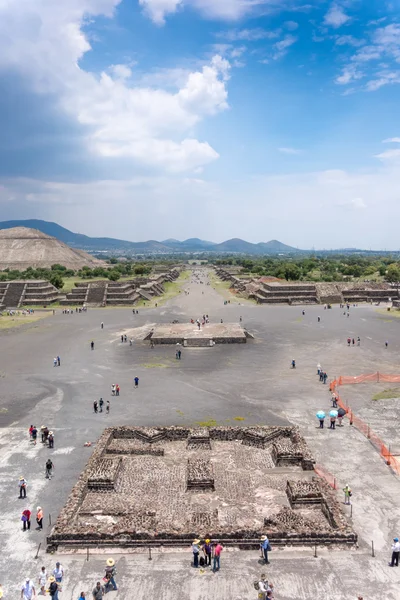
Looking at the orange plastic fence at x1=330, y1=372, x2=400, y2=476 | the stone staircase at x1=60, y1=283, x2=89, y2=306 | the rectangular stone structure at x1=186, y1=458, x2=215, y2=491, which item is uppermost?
the orange plastic fence at x1=330, y1=372, x2=400, y2=476

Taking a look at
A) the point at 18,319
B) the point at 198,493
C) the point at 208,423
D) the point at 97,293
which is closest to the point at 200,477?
the point at 198,493

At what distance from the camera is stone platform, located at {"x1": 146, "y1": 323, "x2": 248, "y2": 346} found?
3800 cm

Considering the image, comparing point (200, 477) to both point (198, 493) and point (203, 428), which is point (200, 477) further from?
point (203, 428)

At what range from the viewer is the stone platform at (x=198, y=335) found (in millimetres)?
38000

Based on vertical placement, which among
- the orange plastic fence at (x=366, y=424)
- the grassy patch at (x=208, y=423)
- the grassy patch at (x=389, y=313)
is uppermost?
the grassy patch at (x=389, y=313)

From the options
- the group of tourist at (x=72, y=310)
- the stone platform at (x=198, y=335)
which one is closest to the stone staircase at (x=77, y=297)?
the group of tourist at (x=72, y=310)

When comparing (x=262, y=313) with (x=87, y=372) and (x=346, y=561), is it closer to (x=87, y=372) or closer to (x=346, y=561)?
(x=87, y=372)

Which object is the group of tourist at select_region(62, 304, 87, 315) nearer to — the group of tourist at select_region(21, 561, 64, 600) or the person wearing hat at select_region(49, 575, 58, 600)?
the group of tourist at select_region(21, 561, 64, 600)

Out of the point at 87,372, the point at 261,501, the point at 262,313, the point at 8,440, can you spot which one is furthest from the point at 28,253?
the point at 261,501

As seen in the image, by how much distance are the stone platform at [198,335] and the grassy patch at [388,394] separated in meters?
15.9

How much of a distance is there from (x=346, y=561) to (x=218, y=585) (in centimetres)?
337

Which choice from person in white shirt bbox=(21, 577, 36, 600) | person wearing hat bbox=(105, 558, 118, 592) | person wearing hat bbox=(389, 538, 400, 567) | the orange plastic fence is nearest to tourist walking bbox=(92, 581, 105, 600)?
person wearing hat bbox=(105, 558, 118, 592)

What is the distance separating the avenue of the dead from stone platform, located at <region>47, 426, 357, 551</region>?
12 centimetres

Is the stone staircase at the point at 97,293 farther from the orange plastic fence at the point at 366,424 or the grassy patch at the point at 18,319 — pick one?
the orange plastic fence at the point at 366,424
